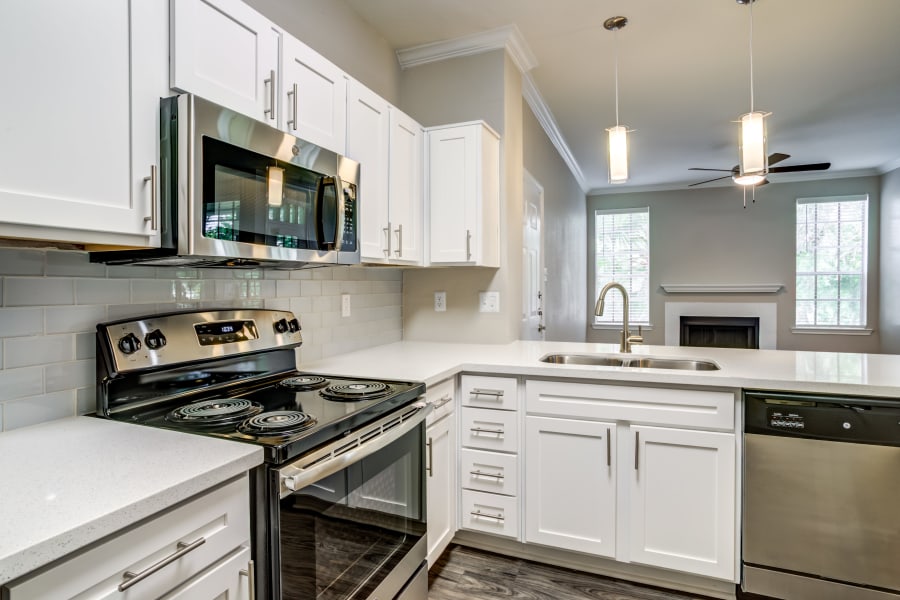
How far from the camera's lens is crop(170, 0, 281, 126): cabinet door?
3.92ft

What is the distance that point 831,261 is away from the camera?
6098 mm

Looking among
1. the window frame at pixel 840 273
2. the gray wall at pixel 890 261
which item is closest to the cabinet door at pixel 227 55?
the gray wall at pixel 890 261

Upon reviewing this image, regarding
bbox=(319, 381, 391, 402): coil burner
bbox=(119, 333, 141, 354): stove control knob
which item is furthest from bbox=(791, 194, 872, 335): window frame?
bbox=(119, 333, 141, 354): stove control knob

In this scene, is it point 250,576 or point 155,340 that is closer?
point 250,576

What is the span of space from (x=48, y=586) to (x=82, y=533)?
0.24 feet

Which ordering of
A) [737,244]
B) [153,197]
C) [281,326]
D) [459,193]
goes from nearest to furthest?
1. [153,197]
2. [281,326]
3. [459,193]
4. [737,244]

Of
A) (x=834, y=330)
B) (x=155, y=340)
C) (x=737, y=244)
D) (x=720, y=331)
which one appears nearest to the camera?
(x=155, y=340)

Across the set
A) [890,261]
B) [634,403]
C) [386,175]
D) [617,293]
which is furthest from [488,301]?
[890,261]

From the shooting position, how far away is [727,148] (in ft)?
16.6

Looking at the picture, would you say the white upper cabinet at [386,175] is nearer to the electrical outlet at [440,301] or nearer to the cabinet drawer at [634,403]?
the electrical outlet at [440,301]

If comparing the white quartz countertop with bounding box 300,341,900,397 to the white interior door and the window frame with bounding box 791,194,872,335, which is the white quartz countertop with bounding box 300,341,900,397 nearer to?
the white interior door

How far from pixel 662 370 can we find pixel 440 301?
1.33 m

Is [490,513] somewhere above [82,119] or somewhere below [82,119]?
below

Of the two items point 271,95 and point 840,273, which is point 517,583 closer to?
point 271,95
